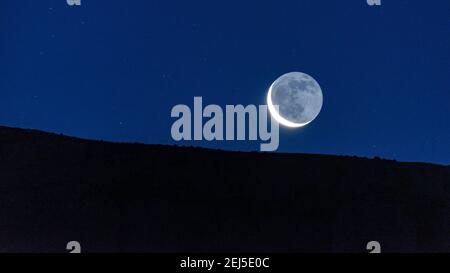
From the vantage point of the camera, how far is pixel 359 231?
163 inches

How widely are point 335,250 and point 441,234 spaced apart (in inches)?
37.1

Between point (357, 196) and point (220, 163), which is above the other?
point (220, 163)

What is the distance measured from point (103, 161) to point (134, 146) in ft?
0.96

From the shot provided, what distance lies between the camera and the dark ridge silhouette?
4082mm

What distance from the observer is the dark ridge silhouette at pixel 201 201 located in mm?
4082

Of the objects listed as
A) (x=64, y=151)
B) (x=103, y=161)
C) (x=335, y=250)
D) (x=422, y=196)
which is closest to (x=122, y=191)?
(x=103, y=161)

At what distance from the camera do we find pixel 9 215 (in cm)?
410

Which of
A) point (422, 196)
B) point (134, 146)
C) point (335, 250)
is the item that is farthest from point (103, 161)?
point (422, 196)

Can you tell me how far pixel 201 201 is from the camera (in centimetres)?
422

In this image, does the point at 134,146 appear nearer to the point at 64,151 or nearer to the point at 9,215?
the point at 64,151
